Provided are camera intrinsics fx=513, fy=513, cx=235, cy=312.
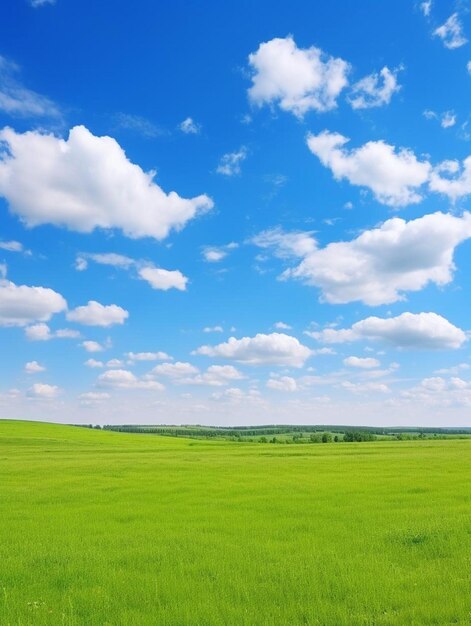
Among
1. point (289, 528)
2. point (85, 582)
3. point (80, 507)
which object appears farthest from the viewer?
point (80, 507)

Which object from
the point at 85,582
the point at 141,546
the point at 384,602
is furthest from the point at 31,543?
the point at 384,602

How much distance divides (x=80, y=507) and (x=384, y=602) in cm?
1697

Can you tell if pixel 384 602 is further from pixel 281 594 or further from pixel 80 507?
pixel 80 507

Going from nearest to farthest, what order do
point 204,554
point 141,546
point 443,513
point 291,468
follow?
1. point 204,554
2. point 141,546
3. point 443,513
4. point 291,468

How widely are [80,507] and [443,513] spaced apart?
15.5 metres

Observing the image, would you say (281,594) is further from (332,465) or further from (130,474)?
(332,465)

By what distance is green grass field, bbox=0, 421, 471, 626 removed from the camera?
32.3 ft

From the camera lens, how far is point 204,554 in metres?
14.1

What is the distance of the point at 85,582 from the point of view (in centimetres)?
1195

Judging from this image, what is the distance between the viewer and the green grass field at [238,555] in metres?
9.86

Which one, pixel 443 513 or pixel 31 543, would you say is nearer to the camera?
pixel 31 543

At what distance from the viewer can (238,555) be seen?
13789 millimetres

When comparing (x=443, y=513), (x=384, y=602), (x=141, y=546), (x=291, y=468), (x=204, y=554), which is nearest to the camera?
(x=384, y=602)

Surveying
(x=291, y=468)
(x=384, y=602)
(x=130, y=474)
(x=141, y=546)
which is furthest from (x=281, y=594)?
(x=291, y=468)
